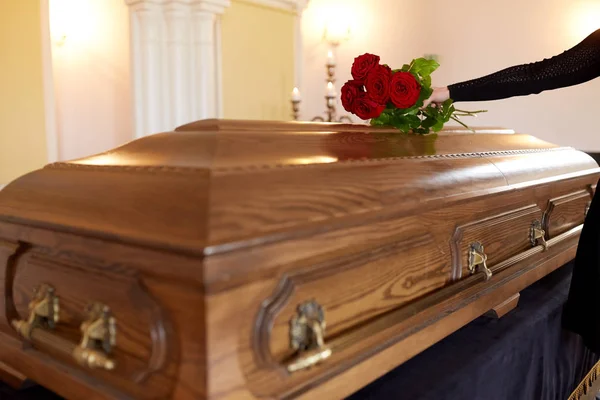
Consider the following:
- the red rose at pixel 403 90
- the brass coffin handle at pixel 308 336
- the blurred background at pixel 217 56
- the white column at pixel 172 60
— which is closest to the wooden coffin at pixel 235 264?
the brass coffin handle at pixel 308 336

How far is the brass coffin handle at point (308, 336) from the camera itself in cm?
77

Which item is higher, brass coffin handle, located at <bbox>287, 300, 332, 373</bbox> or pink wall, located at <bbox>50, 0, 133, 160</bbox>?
pink wall, located at <bbox>50, 0, 133, 160</bbox>

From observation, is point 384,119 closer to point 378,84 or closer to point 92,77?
point 378,84

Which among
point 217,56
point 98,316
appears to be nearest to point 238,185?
point 98,316

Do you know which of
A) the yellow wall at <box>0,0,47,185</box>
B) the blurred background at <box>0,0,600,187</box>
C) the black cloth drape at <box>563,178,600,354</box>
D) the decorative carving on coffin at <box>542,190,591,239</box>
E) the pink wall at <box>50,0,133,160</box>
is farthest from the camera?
the pink wall at <box>50,0,133,160</box>

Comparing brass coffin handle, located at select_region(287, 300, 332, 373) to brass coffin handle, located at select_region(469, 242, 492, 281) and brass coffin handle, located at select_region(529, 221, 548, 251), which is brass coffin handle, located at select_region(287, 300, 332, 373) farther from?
brass coffin handle, located at select_region(529, 221, 548, 251)

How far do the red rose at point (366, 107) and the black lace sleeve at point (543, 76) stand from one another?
9.6 inches

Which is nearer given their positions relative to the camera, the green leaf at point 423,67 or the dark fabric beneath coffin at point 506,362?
the dark fabric beneath coffin at point 506,362

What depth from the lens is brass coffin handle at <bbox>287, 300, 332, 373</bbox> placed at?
0.77 m

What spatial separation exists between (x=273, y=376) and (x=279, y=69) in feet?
12.1

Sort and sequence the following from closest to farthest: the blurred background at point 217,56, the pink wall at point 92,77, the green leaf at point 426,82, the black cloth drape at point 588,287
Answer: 1. the black cloth drape at point 588,287
2. the green leaf at point 426,82
3. the blurred background at point 217,56
4. the pink wall at point 92,77

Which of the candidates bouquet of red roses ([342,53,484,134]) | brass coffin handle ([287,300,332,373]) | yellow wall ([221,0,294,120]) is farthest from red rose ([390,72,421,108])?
yellow wall ([221,0,294,120])

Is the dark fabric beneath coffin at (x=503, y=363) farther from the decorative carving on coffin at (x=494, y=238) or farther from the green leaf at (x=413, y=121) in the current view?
the green leaf at (x=413, y=121)

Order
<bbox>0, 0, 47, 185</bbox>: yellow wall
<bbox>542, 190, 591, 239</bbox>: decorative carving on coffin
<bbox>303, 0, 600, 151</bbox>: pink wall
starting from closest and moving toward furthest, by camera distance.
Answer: <bbox>542, 190, 591, 239</bbox>: decorative carving on coffin → <bbox>0, 0, 47, 185</bbox>: yellow wall → <bbox>303, 0, 600, 151</bbox>: pink wall
